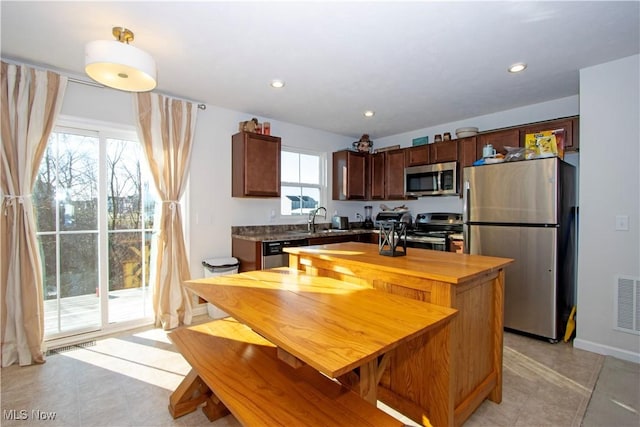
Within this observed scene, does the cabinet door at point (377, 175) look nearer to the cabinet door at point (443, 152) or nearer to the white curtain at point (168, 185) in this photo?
the cabinet door at point (443, 152)

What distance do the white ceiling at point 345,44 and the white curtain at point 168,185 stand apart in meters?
0.26

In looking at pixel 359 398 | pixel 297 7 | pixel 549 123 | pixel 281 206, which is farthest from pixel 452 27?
pixel 281 206

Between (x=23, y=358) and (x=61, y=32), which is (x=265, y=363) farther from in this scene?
(x=61, y=32)

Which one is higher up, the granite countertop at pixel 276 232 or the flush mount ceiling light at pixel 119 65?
the flush mount ceiling light at pixel 119 65

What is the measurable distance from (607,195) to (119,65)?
3.71m

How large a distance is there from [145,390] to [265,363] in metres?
1.10

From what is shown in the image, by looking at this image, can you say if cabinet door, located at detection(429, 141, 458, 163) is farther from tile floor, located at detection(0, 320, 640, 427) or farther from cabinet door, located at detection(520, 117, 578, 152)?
tile floor, located at detection(0, 320, 640, 427)

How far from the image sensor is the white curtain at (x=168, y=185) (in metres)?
3.08

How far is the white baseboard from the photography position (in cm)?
244

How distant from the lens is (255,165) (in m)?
3.63

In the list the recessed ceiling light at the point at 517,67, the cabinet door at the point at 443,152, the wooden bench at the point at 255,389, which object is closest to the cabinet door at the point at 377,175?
the cabinet door at the point at 443,152

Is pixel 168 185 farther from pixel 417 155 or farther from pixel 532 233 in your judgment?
pixel 532 233

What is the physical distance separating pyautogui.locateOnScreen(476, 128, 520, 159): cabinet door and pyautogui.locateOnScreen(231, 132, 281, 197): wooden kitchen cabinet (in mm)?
2490

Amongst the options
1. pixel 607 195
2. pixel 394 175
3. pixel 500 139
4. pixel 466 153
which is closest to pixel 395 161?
pixel 394 175
